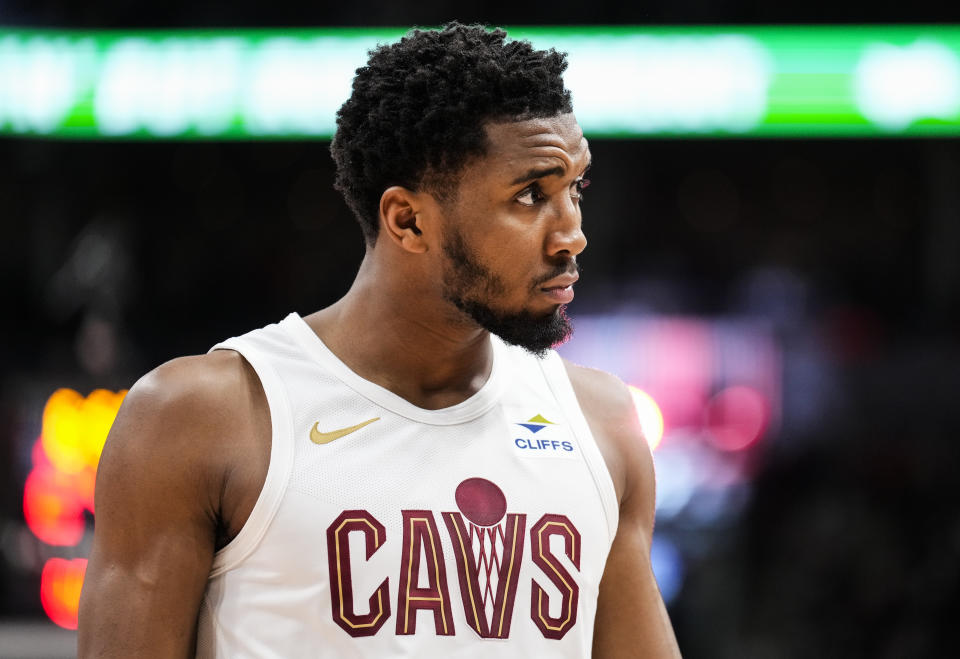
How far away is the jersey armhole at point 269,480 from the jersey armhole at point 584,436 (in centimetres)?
57

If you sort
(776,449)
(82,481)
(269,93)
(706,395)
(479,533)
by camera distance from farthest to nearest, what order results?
(706,395) < (776,449) < (82,481) < (269,93) < (479,533)

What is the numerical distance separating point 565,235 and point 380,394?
0.46 m

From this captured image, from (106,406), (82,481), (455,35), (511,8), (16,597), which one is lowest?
(16,597)

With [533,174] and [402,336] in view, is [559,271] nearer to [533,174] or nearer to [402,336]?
[533,174]

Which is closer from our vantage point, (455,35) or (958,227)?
(455,35)

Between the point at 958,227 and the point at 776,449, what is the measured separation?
126 inches

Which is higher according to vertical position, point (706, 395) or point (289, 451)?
point (706, 395)

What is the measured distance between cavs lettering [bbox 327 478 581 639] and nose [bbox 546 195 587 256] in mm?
450

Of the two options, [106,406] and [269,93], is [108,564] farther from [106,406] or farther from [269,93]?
[106,406]

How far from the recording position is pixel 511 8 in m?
8.45

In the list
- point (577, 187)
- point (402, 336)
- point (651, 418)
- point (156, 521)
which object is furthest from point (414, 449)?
point (651, 418)

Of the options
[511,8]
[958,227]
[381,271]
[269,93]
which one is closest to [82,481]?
[269,93]

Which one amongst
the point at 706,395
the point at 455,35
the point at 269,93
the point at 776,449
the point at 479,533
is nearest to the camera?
the point at 479,533

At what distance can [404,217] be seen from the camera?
86.4 inches
